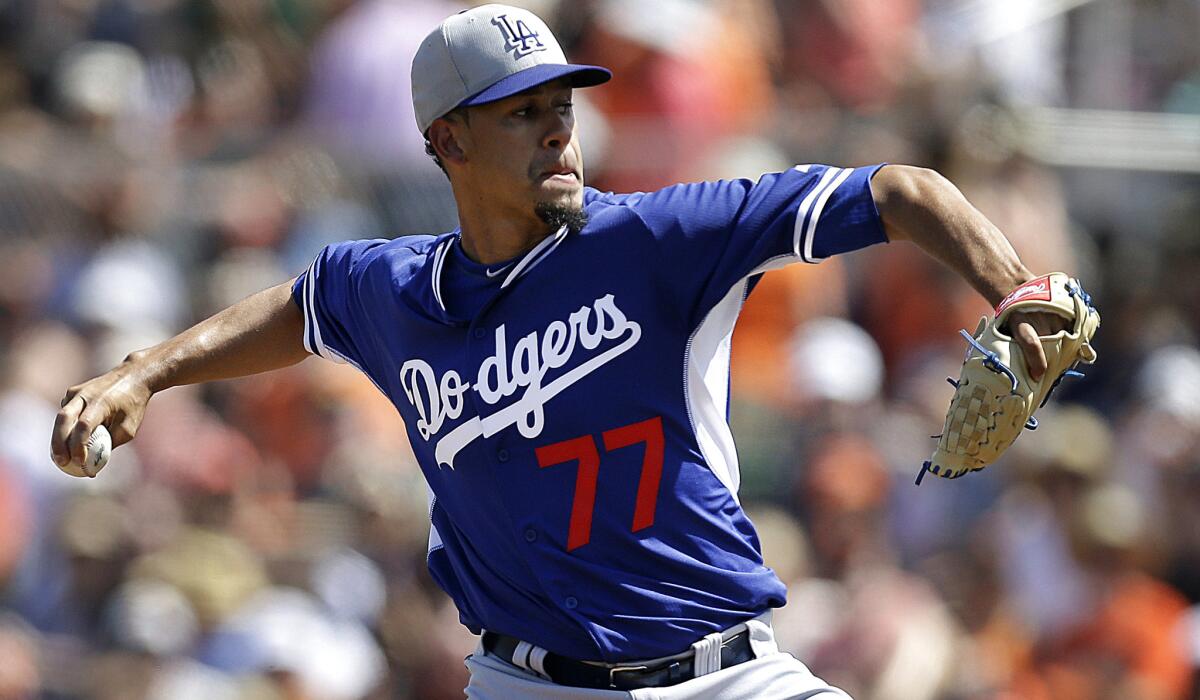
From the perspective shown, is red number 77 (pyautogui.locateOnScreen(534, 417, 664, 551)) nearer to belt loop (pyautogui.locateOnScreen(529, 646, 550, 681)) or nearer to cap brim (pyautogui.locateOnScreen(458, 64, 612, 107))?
belt loop (pyautogui.locateOnScreen(529, 646, 550, 681))

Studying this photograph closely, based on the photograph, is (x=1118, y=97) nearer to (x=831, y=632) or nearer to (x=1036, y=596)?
(x=1036, y=596)

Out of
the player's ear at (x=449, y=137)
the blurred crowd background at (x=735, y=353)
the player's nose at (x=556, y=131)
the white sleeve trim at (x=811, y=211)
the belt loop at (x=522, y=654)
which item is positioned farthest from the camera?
the blurred crowd background at (x=735, y=353)

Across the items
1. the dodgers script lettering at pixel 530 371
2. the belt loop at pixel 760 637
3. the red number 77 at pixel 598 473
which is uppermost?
the dodgers script lettering at pixel 530 371

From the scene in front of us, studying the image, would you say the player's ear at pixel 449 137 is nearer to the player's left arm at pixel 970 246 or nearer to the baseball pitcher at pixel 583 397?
the baseball pitcher at pixel 583 397

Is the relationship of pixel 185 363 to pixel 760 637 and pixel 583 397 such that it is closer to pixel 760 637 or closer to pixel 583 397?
pixel 583 397

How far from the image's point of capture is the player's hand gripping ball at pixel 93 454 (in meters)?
4.18

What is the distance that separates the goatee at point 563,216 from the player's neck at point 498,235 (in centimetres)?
5

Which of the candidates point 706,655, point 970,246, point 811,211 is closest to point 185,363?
point 706,655

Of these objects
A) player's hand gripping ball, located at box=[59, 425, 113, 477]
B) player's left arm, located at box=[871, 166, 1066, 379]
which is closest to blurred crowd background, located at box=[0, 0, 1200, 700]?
player's hand gripping ball, located at box=[59, 425, 113, 477]

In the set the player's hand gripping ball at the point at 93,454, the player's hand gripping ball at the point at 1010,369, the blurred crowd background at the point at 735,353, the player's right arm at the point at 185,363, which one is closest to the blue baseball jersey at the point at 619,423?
the player's hand gripping ball at the point at 1010,369

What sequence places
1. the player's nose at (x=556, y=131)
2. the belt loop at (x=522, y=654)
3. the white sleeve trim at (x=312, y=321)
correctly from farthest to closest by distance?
1. the white sleeve trim at (x=312, y=321)
2. the player's nose at (x=556, y=131)
3. the belt loop at (x=522, y=654)

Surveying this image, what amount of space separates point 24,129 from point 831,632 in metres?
4.78

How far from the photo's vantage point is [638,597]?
13.7ft

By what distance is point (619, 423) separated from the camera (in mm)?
4188
